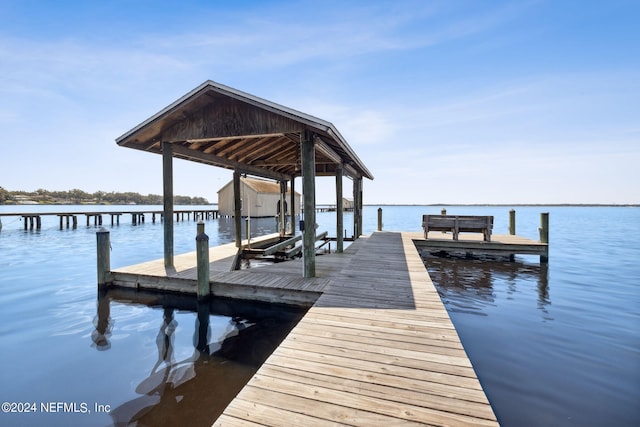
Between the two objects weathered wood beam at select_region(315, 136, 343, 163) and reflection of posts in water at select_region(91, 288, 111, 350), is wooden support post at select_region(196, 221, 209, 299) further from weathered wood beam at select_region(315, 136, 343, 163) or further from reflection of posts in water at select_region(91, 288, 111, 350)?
weathered wood beam at select_region(315, 136, 343, 163)

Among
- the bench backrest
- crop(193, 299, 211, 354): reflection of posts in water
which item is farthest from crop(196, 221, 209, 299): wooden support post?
the bench backrest

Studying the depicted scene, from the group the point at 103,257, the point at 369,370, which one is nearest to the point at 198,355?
the point at 369,370

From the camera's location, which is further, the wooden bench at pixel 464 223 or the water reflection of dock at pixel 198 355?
the wooden bench at pixel 464 223

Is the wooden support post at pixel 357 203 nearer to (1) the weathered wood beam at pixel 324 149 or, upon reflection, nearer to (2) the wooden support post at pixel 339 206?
(2) the wooden support post at pixel 339 206

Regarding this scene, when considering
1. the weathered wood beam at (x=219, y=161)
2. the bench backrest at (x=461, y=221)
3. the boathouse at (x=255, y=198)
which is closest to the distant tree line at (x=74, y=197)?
the boathouse at (x=255, y=198)

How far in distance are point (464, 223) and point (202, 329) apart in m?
11.7

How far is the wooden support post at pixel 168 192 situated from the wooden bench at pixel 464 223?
36.2 ft

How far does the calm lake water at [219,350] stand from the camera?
3568 mm

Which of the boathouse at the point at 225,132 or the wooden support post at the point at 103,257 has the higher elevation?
the boathouse at the point at 225,132

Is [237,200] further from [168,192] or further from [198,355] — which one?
[198,355]

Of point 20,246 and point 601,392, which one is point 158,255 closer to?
point 20,246

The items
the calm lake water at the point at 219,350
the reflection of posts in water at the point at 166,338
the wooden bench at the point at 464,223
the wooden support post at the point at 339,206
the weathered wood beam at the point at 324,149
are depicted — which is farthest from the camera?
the wooden bench at the point at 464,223

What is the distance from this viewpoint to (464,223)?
42.2ft

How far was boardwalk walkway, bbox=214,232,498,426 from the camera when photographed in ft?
7.28
